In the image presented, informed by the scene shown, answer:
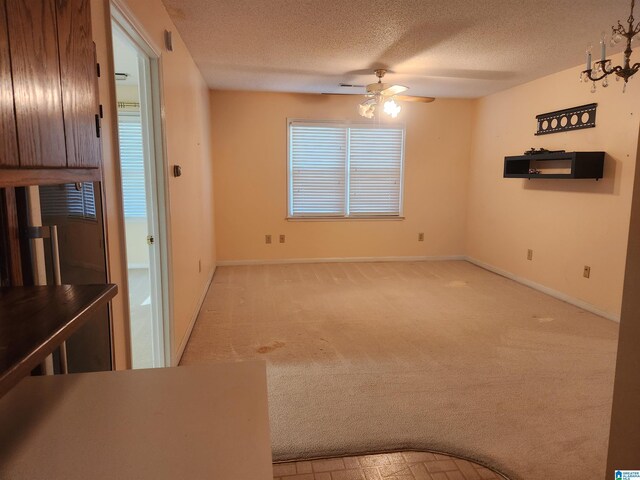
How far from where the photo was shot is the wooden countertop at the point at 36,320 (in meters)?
0.63

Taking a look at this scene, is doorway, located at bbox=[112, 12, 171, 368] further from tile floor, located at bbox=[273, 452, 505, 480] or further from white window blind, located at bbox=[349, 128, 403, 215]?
white window blind, located at bbox=[349, 128, 403, 215]

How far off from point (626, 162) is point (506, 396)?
2.56 m

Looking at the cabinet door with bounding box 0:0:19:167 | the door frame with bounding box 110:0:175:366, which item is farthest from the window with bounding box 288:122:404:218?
the cabinet door with bounding box 0:0:19:167

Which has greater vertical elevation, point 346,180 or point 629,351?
point 346,180

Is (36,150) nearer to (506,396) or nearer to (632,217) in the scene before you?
(632,217)

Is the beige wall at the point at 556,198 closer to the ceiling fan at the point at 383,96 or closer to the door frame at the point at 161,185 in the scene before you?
the ceiling fan at the point at 383,96

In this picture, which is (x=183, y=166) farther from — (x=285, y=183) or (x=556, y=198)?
(x=556, y=198)

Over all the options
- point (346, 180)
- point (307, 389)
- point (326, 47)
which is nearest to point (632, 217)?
point (307, 389)

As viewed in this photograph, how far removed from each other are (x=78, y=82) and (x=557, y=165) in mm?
Answer: 4648

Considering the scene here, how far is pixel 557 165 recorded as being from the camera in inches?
173

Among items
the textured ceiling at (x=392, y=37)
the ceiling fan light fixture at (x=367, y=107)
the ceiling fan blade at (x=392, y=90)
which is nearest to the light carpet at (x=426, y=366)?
the ceiling fan light fixture at (x=367, y=107)

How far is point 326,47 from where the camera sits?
3.57m

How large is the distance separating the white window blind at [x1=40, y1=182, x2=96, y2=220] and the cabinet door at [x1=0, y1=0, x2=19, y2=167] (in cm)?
40

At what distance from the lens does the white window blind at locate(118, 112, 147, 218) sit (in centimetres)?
542
